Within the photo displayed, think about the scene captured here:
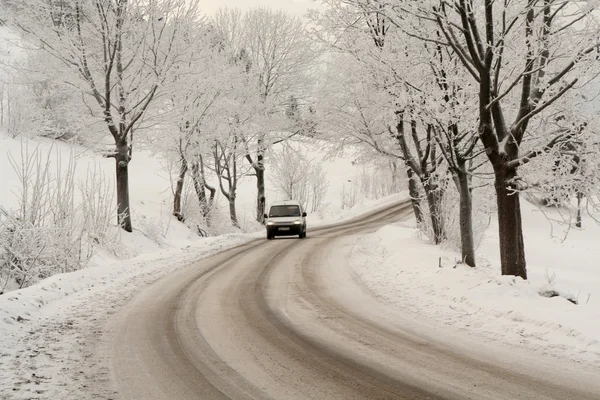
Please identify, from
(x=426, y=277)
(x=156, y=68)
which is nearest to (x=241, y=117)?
(x=156, y=68)

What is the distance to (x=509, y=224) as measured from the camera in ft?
32.4

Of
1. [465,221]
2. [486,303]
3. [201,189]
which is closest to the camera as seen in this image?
[486,303]

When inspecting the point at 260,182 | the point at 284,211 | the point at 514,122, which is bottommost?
the point at 284,211

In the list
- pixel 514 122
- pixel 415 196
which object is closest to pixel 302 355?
pixel 514 122

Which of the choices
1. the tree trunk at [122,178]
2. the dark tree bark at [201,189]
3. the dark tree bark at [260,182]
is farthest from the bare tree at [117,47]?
the dark tree bark at [260,182]

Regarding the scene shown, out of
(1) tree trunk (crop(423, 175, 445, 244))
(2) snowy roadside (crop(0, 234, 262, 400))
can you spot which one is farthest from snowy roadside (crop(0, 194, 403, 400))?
(1) tree trunk (crop(423, 175, 445, 244))

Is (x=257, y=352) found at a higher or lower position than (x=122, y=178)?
lower

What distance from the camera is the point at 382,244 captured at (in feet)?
59.2

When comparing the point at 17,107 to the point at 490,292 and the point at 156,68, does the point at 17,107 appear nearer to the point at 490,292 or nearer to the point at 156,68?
the point at 156,68

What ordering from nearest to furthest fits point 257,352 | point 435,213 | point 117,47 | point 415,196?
1. point 257,352
2. point 435,213
3. point 117,47
4. point 415,196

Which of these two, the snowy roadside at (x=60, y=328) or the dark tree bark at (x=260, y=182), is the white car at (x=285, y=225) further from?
the snowy roadside at (x=60, y=328)

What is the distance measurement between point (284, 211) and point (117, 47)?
11.0m

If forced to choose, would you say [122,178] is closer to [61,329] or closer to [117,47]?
[117,47]

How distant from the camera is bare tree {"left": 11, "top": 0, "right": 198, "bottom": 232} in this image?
17.7 meters
